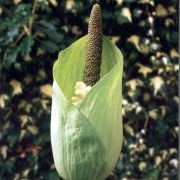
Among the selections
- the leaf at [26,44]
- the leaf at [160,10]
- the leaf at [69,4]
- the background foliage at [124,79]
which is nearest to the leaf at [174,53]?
the background foliage at [124,79]

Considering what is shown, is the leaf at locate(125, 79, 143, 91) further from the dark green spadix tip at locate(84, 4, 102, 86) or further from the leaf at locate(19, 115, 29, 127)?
the dark green spadix tip at locate(84, 4, 102, 86)

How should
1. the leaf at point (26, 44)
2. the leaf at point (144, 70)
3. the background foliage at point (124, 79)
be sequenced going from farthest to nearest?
the leaf at point (144, 70) → the background foliage at point (124, 79) → the leaf at point (26, 44)

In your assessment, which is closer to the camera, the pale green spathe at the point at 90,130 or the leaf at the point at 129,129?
the pale green spathe at the point at 90,130

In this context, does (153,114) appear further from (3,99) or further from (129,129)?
(3,99)

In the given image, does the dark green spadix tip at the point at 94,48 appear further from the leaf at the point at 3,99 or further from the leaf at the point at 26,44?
the leaf at the point at 3,99

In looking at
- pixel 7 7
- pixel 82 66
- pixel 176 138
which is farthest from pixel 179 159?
pixel 82 66

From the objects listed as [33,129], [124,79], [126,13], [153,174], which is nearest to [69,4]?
[126,13]

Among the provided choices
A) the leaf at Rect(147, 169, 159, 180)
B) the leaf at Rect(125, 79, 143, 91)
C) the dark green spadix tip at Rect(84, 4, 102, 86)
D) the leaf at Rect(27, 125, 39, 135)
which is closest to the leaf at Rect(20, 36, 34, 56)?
the leaf at Rect(27, 125, 39, 135)

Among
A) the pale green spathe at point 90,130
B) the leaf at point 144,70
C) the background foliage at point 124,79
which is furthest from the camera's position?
the leaf at point 144,70
